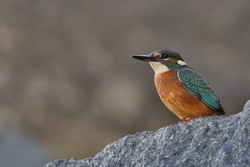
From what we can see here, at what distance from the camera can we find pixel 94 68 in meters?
4.30

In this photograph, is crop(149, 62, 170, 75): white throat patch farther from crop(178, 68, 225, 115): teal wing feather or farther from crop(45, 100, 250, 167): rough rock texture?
crop(45, 100, 250, 167): rough rock texture

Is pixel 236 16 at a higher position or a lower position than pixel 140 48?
lower

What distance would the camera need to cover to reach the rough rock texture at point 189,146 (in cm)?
105

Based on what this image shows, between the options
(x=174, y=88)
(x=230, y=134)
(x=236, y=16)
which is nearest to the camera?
(x=230, y=134)

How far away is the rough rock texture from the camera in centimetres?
105

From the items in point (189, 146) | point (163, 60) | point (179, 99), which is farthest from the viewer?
point (163, 60)

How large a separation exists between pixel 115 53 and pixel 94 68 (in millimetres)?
→ 387

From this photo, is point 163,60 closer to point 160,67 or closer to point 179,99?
point 160,67

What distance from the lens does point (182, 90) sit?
1.59m

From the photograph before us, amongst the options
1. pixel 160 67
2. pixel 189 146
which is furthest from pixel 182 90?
pixel 189 146

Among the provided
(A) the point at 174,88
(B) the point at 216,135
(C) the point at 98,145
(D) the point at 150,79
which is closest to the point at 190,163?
(B) the point at 216,135

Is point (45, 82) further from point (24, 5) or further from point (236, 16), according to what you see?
point (236, 16)

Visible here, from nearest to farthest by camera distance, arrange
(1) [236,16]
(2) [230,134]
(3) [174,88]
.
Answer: (2) [230,134] < (3) [174,88] < (1) [236,16]

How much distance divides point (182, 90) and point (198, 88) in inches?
4.2
